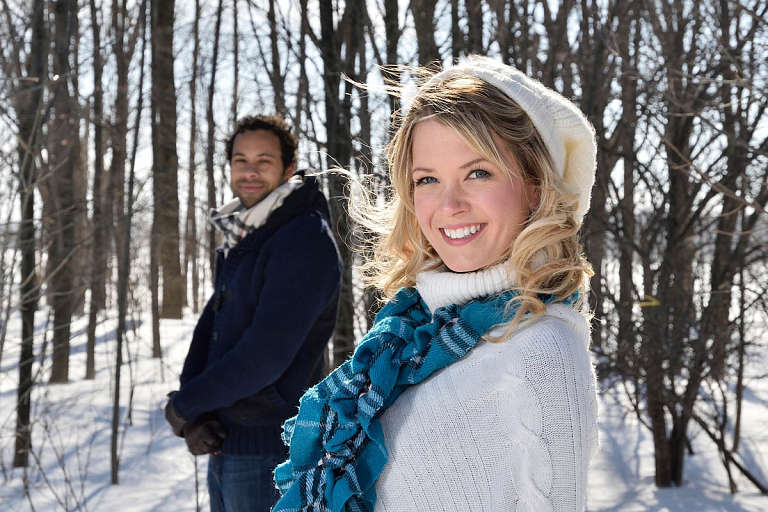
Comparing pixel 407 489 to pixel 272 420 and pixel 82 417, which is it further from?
pixel 82 417

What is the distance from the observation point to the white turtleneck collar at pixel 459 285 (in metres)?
1.32

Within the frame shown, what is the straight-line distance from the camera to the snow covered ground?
4934 millimetres

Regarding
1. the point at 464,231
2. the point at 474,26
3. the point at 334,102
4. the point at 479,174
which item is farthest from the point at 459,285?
the point at 474,26

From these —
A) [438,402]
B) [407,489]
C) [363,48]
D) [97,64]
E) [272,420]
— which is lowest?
[272,420]

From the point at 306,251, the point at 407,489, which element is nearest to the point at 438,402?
the point at 407,489

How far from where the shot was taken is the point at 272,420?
2.44 meters

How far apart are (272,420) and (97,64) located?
5.22 metres

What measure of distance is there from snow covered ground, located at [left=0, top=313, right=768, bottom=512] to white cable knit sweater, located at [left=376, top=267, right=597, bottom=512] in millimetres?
2980

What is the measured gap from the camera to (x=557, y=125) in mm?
1340

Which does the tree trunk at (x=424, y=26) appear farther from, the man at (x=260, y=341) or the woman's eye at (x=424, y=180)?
the woman's eye at (x=424, y=180)

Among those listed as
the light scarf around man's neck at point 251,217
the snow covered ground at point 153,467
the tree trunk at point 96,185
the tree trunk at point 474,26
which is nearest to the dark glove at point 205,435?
the light scarf around man's neck at point 251,217

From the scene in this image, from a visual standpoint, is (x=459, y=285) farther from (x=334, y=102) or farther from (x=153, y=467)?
(x=153, y=467)

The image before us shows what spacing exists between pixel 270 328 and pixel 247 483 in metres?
0.53

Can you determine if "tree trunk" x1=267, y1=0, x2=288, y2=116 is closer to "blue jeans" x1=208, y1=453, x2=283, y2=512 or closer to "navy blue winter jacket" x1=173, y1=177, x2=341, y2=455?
"navy blue winter jacket" x1=173, y1=177, x2=341, y2=455
